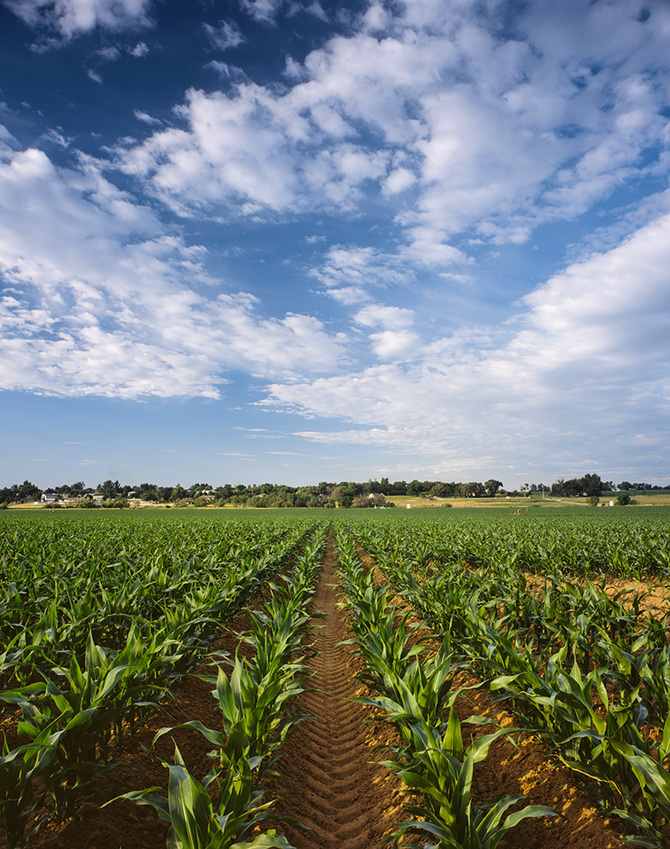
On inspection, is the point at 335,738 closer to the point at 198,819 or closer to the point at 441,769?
the point at 441,769

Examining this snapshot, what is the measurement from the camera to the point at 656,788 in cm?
266

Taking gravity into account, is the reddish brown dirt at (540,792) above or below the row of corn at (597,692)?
below

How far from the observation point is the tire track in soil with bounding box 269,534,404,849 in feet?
11.6

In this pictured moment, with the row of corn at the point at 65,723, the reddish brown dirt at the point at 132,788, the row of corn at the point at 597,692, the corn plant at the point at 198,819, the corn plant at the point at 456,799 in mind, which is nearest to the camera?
the corn plant at the point at 198,819

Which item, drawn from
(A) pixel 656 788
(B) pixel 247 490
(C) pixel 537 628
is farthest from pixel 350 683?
(B) pixel 247 490

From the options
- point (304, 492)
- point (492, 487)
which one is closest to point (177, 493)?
point (304, 492)

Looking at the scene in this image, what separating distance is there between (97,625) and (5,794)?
3.68 m

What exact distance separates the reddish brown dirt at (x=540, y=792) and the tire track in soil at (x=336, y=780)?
2.92 ft

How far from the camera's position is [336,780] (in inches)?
172

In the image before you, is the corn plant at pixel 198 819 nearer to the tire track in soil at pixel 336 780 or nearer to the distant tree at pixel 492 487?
the tire track in soil at pixel 336 780

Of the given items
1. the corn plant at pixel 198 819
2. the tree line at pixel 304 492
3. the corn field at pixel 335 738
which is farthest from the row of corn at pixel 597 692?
the tree line at pixel 304 492

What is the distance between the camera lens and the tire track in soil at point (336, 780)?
3.55 meters

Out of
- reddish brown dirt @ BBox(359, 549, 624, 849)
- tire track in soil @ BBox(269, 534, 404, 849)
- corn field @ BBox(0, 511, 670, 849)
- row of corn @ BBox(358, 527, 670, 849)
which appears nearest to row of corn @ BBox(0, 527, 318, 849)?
corn field @ BBox(0, 511, 670, 849)

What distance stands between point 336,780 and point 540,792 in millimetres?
1851
